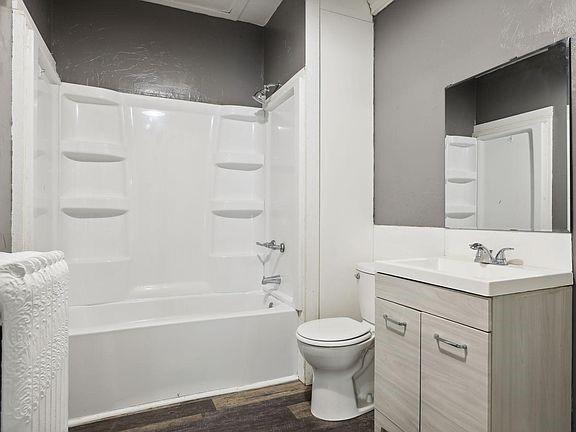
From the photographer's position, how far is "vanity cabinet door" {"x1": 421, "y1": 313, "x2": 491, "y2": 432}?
129cm

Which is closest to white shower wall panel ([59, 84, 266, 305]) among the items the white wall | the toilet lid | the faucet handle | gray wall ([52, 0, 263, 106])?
gray wall ([52, 0, 263, 106])

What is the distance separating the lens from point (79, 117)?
2.72 metres

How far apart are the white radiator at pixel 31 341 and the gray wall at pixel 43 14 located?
4.77ft

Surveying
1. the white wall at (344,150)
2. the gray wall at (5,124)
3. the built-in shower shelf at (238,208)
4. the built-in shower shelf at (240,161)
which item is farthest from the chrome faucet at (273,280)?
the gray wall at (5,124)

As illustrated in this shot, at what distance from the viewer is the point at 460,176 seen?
Answer: 1973mm

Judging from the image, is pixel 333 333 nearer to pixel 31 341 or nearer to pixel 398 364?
pixel 398 364

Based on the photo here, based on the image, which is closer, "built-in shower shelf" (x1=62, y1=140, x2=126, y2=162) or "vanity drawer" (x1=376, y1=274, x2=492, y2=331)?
"vanity drawer" (x1=376, y1=274, x2=492, y2=331)

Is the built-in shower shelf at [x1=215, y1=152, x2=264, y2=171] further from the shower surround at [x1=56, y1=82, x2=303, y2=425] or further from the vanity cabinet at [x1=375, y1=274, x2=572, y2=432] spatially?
the vanity cabinet at [x1=375, y1=274, x2=572, y2=432]

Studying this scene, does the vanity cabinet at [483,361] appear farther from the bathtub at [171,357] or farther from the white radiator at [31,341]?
the white radiator at [31,341]

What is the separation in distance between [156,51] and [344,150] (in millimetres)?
1671

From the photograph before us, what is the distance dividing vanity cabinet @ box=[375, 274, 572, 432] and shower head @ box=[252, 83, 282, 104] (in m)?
1.92

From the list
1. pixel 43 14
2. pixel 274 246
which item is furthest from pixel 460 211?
pixel 43 14

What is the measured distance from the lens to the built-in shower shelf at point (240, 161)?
123 inches

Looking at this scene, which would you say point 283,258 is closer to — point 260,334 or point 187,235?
point 260,334
